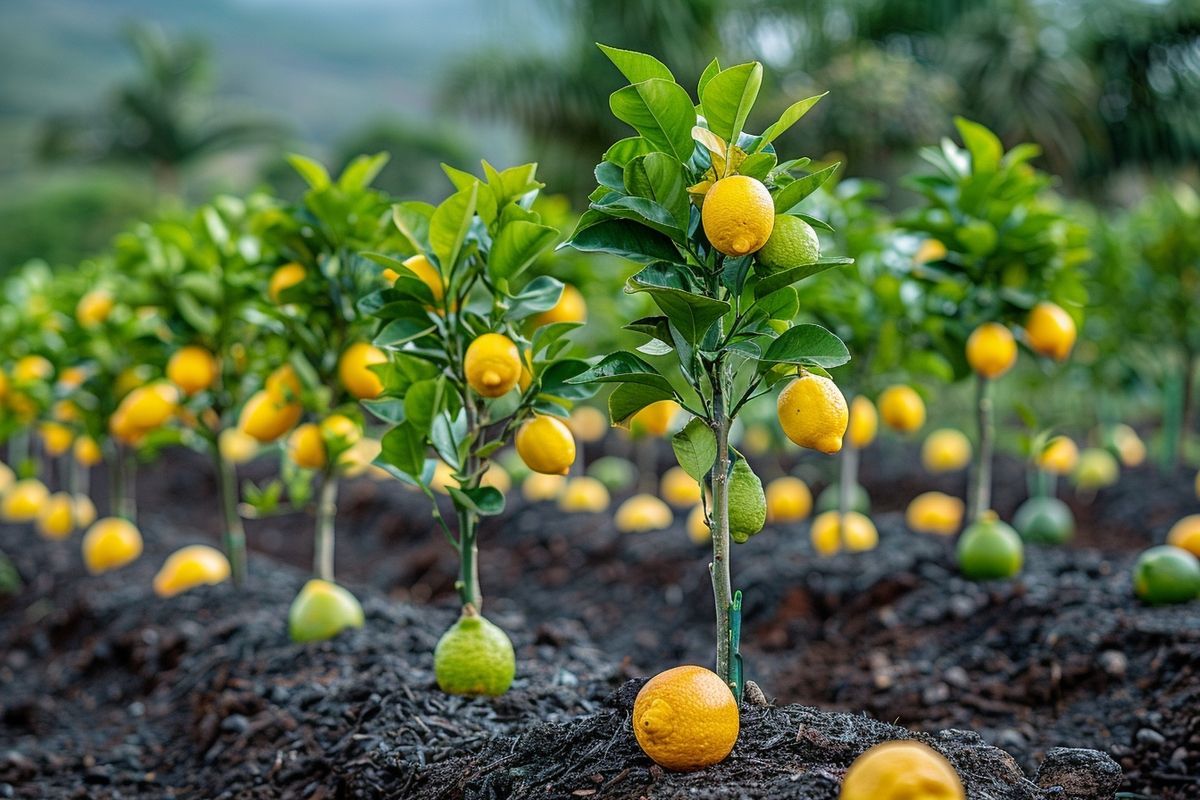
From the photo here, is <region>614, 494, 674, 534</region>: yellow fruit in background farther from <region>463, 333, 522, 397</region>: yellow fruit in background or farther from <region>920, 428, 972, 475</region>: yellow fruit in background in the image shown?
<region>463, 333, 522, 397</region>: yellow fruit in background

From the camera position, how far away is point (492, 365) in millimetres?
2064

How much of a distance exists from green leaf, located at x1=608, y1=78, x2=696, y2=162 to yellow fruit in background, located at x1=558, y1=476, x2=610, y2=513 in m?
3.69

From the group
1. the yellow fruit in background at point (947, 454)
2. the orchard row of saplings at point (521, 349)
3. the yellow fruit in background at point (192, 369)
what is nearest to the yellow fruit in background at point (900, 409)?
the orchard row of saplings at point (521, 349)

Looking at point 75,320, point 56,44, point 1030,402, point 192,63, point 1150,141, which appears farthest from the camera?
point 56,44

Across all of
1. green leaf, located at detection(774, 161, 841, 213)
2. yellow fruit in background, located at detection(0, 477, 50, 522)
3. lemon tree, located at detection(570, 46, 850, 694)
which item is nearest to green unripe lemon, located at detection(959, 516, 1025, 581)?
lemon tree, located at detection(570, 46, 850, 694)

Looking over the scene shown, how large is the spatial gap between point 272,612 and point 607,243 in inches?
88.4

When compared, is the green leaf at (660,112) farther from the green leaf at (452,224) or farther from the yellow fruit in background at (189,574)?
the yellow fruit in background at (189,574)

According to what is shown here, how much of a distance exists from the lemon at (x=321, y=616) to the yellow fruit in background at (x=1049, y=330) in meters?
2.47

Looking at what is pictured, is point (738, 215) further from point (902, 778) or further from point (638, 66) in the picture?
point (902, 778)

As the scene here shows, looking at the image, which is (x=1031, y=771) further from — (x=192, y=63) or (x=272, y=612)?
(x=192, y=63)

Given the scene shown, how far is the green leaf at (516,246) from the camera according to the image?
2189 millimetres

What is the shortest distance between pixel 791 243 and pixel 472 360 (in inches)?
28.4

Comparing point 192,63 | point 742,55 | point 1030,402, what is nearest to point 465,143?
point 192,63

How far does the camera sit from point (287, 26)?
65438 millimetres
